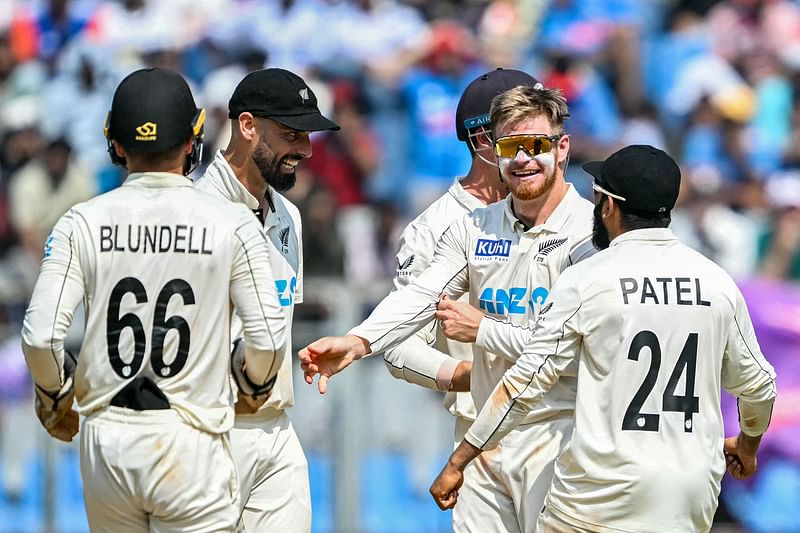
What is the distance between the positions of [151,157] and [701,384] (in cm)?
224

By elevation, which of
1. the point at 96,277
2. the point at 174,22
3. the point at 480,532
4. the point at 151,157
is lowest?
the point at 480,532

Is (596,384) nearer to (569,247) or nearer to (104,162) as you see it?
(569,247)

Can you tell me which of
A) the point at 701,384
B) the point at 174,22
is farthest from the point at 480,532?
the point at 174,22

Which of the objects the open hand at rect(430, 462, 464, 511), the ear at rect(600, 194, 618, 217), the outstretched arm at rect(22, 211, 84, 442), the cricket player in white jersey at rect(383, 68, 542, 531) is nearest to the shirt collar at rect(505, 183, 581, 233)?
the ear at rect(600, 194, 618, 217)

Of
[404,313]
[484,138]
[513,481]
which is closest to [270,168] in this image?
[404,313]

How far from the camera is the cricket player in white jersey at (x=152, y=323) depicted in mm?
5141

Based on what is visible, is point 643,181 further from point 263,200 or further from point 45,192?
point 45,192

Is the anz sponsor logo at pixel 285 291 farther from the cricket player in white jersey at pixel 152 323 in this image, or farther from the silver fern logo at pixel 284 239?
the cricket player in white jersey at pixel 152 323

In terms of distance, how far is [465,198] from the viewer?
686 cm

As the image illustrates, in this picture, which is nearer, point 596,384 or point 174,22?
point 596,384

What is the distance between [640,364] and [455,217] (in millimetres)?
1899

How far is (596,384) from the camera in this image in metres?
5.26

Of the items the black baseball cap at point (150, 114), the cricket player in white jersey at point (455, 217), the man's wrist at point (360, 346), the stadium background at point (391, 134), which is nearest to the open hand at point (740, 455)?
the cricket player in white jersey at point (455, 217)

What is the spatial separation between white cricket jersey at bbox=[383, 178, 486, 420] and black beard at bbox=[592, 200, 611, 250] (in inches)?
44.0
